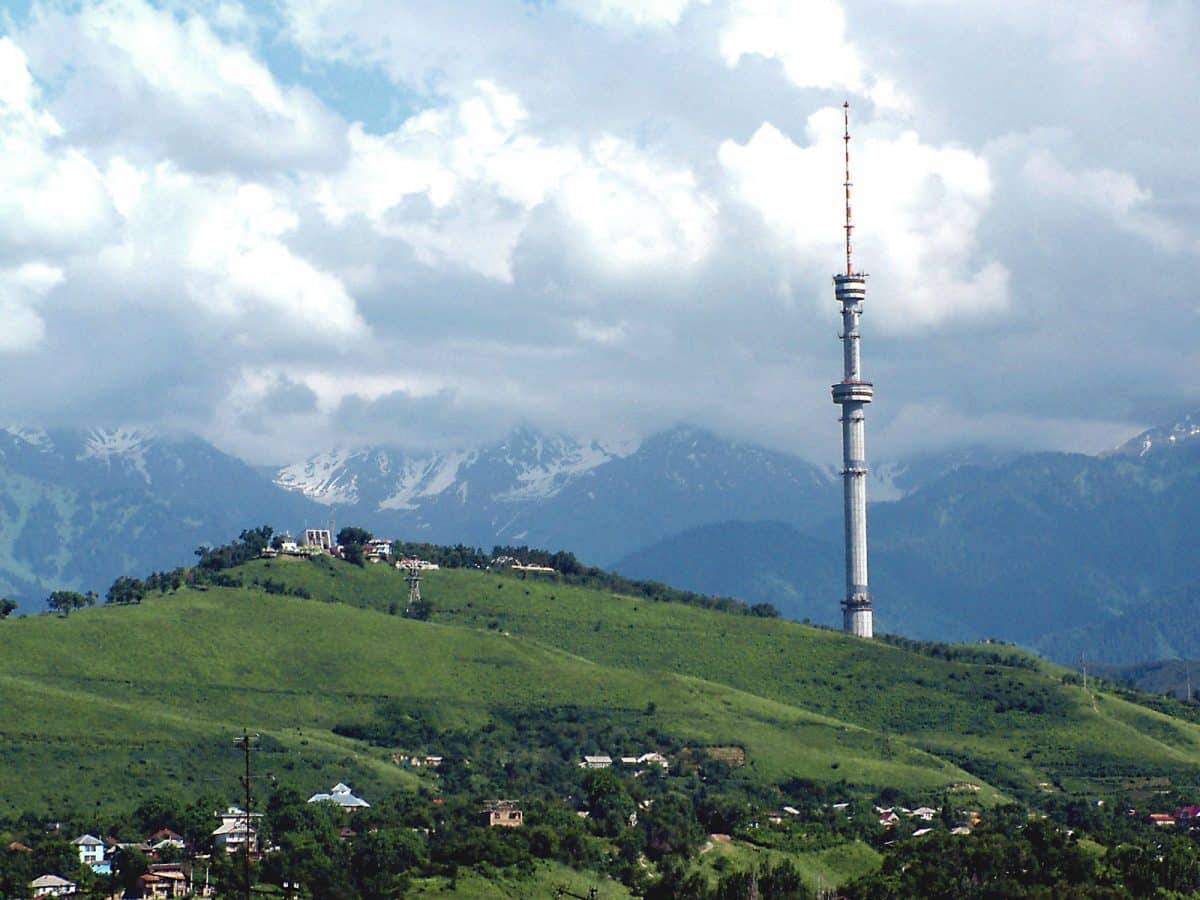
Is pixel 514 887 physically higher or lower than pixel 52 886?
higher

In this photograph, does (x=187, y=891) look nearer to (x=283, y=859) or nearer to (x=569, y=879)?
(x=283, y=859)

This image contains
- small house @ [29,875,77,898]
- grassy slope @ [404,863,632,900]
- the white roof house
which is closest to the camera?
grassy slope @ [404,863,632,900]

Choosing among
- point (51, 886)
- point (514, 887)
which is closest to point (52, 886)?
point (51, 886)

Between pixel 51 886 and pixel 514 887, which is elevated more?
pixel 514 887

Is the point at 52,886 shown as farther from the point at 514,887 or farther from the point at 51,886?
the point at 514,887

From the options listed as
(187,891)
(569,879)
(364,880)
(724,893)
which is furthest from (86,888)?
(724,893)

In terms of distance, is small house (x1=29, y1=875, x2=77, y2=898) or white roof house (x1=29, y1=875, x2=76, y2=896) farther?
white roof house (x1=29, y1=875, x2=76, y2=896)

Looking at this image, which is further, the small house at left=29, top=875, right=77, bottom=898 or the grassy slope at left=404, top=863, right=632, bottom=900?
the small house at left=29, top=875, right=77, bottom=898

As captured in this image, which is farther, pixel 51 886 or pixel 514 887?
pixel 51 886

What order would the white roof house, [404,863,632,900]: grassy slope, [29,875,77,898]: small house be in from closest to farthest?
1. [404,863,632,900]: grassy slope
2. [29,875,77,898]: small house
3. the white roof house

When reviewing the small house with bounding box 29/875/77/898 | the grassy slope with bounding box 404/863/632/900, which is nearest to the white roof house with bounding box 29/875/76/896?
the small house with bounding box 29/875/77/898

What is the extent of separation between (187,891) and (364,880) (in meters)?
19.4

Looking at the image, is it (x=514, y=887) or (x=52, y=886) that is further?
(x=52, y=886)

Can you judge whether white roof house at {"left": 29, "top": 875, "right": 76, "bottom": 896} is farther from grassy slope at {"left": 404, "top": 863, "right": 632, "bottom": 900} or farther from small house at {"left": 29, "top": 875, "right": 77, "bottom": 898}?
grassy slope at {"left": 404, "top": 863, "right": 632, "bottom": 900}
